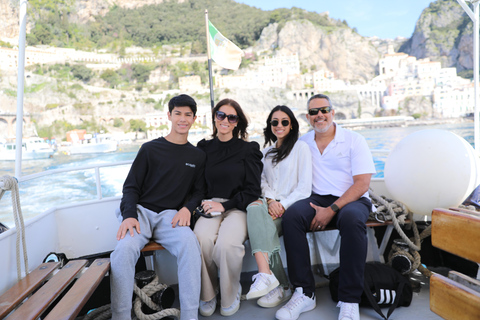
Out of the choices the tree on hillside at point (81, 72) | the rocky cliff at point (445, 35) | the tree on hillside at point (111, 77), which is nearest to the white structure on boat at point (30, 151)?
the tree on hillside at point (81, 72)

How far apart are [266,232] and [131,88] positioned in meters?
70.7

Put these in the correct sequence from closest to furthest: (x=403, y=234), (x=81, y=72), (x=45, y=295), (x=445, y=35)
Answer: (x=45, y=295)
(x=403, y=234)
(x=81, y=72)
(x=445, y=35)

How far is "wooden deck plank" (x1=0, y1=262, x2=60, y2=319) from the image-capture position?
3.31 ft

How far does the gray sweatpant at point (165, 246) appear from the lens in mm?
1265

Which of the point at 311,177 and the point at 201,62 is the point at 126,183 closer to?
the point at 311,177

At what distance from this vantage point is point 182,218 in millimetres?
1482

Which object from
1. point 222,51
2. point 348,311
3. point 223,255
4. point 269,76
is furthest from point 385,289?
point 269,76

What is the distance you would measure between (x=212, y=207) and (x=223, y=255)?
232 millimetres

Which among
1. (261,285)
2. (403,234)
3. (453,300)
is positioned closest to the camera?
(453,300)

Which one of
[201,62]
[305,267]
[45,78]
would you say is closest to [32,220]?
[305,267]

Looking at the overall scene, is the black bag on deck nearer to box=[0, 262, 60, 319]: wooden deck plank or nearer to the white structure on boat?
box=[0, 262, 60, 319]: wooden deck plank

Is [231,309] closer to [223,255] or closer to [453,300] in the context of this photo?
[223,255]

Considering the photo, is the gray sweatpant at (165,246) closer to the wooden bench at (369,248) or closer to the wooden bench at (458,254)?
the wooden bench at (369,248)

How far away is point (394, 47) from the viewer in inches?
3302
